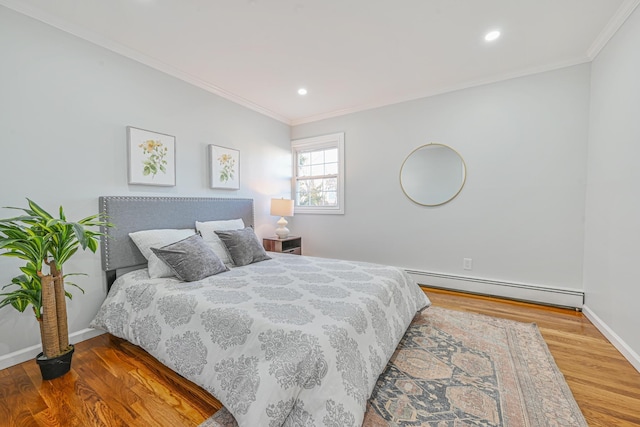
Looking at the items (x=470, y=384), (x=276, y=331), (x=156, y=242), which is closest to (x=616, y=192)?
(x=470, y=384)

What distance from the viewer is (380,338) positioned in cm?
167

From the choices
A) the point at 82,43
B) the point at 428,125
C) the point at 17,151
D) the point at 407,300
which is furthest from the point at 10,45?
the point at 428,125

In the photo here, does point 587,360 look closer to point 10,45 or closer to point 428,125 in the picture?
point 428,125

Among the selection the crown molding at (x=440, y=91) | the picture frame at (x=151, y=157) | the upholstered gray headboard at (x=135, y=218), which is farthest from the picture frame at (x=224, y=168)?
the crown molding at (x=440, y=91)

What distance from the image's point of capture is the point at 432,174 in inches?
136

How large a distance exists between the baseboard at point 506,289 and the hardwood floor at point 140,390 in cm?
61

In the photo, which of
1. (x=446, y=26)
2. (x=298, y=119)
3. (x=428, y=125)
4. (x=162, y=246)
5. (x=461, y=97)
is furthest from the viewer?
(x=298, y=119)

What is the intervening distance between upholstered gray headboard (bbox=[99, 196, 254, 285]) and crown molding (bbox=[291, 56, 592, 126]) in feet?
7.29

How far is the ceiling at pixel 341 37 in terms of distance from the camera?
1.96 m

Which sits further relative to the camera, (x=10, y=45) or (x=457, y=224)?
(x=457, y=224)

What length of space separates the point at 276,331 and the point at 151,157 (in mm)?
2275

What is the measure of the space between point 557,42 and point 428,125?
4.44ft

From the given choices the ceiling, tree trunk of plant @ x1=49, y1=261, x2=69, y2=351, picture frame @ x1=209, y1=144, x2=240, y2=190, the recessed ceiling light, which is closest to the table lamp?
picture frame @ x1=209, y1=144, x2=240, y2=190

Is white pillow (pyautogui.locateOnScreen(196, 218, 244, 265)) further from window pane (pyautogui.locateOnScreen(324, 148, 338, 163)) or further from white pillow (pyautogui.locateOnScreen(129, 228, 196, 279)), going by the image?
window pane (pyautogui.locateOnScreen(324, 148, 338, 163))
